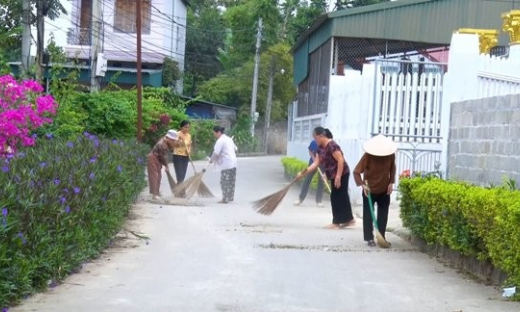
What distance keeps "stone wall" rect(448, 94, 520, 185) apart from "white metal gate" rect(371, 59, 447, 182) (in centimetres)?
324

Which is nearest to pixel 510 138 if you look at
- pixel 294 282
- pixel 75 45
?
pixel 294 282

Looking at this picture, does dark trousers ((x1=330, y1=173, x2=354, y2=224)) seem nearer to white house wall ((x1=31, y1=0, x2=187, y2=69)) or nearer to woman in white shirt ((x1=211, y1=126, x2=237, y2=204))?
woman in white shirt ((x1=211, y1=126, x2=237, y2=204))

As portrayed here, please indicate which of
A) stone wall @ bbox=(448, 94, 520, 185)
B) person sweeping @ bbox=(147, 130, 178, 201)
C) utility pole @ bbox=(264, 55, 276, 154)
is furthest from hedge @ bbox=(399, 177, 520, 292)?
utility pole @ bbox=(264, 55, 276, 154)

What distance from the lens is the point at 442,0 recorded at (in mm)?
22469

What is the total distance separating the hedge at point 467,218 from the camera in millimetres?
7082

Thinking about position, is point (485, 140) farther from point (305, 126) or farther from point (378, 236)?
point (305, 126)

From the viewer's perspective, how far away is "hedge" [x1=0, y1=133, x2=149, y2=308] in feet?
20.9

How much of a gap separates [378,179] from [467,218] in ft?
8.64

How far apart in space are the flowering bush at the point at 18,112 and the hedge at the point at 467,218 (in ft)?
19.3

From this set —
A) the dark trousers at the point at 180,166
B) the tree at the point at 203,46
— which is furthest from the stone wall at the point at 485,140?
the tree at the point at 203,46

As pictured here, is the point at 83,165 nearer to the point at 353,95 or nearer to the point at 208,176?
the point at 353,95

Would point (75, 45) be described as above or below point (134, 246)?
above

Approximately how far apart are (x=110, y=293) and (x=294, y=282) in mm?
1823

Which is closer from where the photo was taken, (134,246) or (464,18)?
(134,246)
